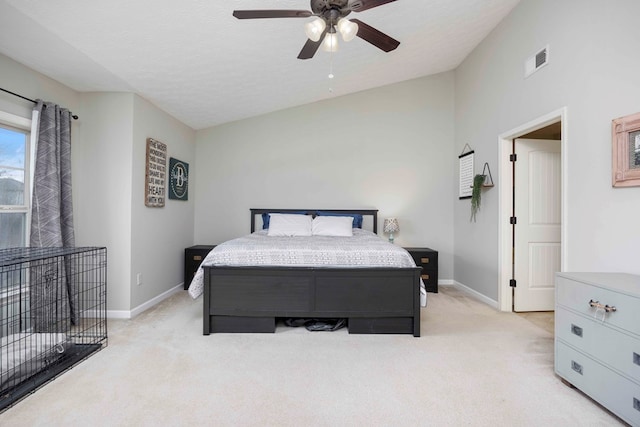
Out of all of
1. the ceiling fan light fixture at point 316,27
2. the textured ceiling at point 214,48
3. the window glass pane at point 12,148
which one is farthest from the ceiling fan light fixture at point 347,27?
the window glass pane at point 12,148

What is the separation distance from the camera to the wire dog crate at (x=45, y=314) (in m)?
2.01

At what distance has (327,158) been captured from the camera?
190 inches

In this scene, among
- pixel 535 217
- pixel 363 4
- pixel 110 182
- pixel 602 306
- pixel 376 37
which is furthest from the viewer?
pixel 535 217

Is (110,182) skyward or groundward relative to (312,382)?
skyward

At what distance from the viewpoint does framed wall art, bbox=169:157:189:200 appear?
4.02m

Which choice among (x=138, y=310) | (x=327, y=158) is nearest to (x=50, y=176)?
(x=138, y=310)

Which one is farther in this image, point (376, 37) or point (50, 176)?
point (50, 176)

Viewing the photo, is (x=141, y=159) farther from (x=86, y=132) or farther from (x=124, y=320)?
(x=124, y=320)

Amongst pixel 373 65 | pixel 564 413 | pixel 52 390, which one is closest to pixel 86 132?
pixel 52 390

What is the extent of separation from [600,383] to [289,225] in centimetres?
324

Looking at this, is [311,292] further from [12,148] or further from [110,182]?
[12,148]

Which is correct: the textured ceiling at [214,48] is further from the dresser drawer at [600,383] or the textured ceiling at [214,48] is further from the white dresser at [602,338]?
the dresser drawer at [600,383]

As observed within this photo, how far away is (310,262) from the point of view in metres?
2.85

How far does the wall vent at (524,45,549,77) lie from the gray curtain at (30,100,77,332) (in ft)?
14.4
